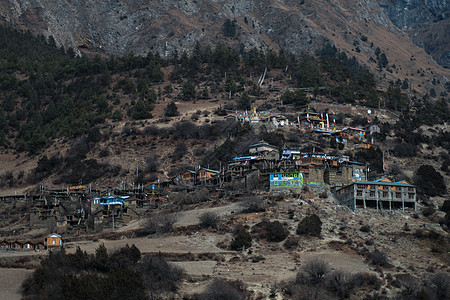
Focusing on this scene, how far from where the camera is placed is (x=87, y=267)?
53.2m

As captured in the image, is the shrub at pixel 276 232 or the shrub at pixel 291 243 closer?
the shrub at pixel 291 243

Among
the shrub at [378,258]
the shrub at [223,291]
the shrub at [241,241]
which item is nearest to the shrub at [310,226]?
the shrub at [241,241]

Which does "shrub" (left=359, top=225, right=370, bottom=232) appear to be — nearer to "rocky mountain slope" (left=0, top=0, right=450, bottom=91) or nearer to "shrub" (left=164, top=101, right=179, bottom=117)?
"shrub" (left=164, top=101, right=179, bottom=117)

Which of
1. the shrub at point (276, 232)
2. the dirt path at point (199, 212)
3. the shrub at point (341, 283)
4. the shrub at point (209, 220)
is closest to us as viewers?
the shrub at point (341, 283)

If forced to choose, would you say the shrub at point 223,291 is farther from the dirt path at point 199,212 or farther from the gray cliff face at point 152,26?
the gray cliff face at point 152,26

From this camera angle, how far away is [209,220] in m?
65.2

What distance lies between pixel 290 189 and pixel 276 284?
21.2m

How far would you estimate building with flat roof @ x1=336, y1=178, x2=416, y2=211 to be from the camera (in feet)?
228

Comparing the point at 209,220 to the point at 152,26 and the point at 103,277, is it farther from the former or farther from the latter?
the point at 152,26

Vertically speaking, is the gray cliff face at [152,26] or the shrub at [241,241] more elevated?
the gray cliff face at [152,26]

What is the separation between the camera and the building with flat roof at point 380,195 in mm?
69625

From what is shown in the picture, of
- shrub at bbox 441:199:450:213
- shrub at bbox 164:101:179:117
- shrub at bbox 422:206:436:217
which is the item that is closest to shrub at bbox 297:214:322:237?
shrub at bbox 422:206:436:217

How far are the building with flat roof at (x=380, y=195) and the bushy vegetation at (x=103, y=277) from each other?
81.9 feet

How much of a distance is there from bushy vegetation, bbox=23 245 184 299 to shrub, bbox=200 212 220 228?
35.4ft
